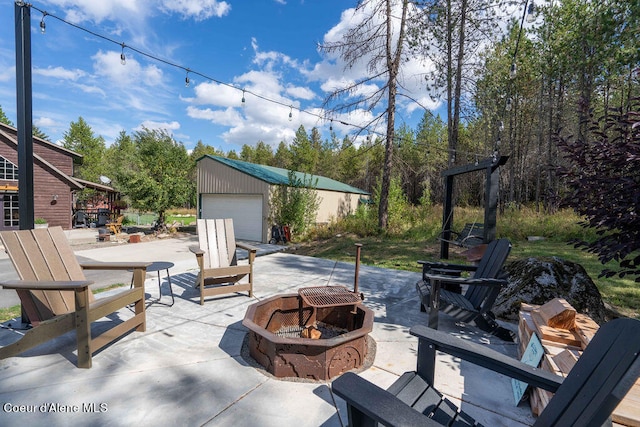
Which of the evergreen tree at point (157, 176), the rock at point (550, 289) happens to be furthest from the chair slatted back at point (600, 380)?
the evergreen tree at point (157, 176)

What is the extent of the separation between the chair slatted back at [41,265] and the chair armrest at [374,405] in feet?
8.59

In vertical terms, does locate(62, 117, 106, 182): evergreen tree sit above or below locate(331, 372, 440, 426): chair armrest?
above

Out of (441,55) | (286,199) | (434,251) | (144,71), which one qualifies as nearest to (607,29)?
(441,55)

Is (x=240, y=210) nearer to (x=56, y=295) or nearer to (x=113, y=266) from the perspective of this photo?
A: (x=113, y=266)

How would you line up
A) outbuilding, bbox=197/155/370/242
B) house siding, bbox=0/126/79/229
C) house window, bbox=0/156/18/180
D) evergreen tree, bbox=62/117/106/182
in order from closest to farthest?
1. outbuilding, bbox=197/155/370/242
2. house window, bbox=0/156/18/180
3. house siding, bbox=0/126/79/229
4. evergreen tree, bbox=62/117/106/182

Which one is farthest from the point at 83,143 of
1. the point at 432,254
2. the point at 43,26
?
the point at 432,254

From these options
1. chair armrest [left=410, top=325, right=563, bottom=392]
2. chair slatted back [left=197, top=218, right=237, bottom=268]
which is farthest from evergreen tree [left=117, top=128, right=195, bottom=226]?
chair armrest [left=410, top=325, right=563, bottom=392]

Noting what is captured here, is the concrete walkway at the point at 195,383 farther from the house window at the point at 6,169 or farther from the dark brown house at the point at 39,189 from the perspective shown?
the house window at the point at 6,169

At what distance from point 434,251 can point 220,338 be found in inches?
273

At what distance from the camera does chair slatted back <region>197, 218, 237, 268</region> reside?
161 inches

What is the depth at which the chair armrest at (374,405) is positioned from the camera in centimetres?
90

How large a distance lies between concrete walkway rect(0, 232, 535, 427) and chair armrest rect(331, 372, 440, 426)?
34.0 inches

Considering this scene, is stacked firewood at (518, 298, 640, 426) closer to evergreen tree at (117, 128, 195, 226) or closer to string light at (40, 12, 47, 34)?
string light at (40, 12, 47, 34)

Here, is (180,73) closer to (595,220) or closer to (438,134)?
(595,220)
